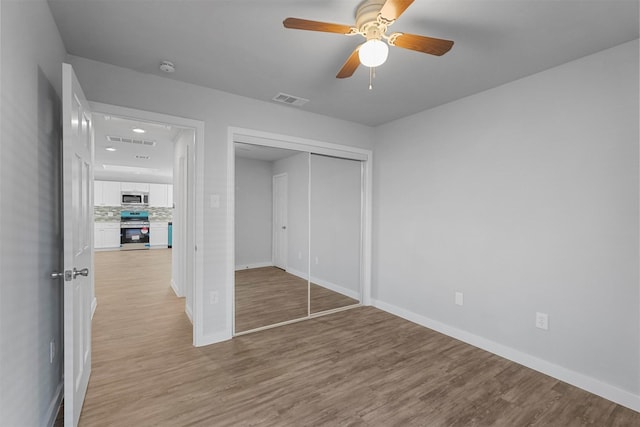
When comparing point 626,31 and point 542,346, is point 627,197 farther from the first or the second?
point 542,346

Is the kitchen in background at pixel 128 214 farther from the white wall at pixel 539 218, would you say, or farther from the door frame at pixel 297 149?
the white wall at pixel 539 218

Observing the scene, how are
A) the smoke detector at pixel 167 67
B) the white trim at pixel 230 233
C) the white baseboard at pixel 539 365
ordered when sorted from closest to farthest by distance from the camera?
the white baseboard at pixel 539 365, the smoke detector at pixel 167 67, the white trim at pixel 230 233

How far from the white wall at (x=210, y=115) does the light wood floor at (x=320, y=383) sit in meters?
0.57

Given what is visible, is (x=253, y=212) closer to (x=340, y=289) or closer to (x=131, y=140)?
(x=340, y=289)

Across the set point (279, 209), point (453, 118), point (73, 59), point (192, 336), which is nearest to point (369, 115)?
point (453, 118)

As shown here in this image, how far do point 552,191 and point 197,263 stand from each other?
10.4 feet

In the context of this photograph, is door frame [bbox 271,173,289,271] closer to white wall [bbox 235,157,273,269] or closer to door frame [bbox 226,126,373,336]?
white wall [bbox 235,157,273,269]

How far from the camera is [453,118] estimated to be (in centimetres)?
318

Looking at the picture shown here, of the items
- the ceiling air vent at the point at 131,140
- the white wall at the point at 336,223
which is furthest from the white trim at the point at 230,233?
the ceiling air vent at the point at 131,140

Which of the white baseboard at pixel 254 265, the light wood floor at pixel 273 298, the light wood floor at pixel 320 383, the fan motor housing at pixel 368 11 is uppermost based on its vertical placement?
the fan motor housing at pixel 368 11

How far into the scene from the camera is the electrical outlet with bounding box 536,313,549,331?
2.47 meters

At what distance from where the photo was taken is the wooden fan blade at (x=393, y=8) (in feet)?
4.61

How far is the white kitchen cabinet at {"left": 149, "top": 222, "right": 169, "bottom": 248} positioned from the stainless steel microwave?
0.80 m

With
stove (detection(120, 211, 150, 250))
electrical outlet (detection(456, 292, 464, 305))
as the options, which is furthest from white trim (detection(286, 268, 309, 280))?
stove (detection(120, 211, 150, 250))
